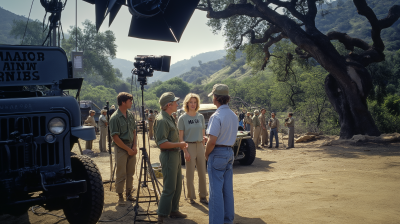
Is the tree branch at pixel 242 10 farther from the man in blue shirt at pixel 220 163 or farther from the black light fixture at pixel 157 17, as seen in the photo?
the man in blue shirt at pixel 220 163

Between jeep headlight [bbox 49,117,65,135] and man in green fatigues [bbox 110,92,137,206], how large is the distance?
1.67m

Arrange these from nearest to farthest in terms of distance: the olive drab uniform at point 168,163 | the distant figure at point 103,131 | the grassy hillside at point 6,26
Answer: the olive drab uniform at point 168,163 < the distant figure at point 103,131 < the grassy hillside at point 6,26

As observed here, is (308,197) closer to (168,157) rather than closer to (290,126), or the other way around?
(168,157)

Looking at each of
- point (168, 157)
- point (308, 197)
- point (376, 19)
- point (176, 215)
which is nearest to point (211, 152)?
point (168, 157)

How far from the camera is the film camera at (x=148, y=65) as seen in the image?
5074mm

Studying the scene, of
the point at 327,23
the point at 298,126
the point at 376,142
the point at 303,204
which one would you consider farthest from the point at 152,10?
the point at 327,23

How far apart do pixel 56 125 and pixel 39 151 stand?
32 cm

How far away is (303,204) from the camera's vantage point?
488 centimetres

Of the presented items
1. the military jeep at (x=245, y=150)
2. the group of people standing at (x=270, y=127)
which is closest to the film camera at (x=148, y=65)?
the military jeep at (x=245, y=150)

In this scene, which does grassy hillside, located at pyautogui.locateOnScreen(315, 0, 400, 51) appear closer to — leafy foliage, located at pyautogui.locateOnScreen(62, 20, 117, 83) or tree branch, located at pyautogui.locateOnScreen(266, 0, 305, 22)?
leafy foliage, located at pyautogui.locateOnScreen(62, 20, 117, 83)

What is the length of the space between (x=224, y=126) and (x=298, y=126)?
766 inches

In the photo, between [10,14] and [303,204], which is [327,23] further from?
[303,204]

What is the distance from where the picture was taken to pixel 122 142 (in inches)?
197

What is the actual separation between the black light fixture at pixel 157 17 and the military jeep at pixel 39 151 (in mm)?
1459
